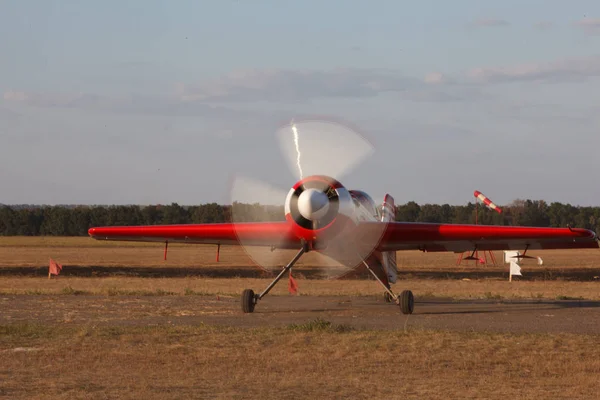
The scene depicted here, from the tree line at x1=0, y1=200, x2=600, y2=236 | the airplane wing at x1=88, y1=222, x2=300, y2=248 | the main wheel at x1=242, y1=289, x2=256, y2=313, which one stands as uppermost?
the tree line at x1=0, y1=200, x2=600, y2=236

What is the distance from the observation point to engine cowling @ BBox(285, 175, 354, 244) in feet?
60.5

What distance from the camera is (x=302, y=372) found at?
1183cm

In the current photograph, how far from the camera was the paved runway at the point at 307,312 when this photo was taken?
17.9m

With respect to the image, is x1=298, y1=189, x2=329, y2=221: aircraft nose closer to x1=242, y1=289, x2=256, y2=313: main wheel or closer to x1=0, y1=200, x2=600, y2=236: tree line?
x1=242, y1=289, x2=256, y2=313: main wheel

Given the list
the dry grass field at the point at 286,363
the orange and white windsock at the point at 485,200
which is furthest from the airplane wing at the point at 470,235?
the orange and white windsock at the point at 485,200

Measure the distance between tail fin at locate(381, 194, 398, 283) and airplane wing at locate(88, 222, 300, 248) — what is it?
3.29 metres

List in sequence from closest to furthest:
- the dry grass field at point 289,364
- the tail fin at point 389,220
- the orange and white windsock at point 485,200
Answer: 1. the dry grass field at point 289,364
2. the tail fin at point 389,220
3. the orange and white windsock at point 485,200

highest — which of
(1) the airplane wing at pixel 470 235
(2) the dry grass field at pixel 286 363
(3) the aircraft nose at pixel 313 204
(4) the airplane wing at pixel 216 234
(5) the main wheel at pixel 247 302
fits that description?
(3) the aircraft nose at pixel 313 204

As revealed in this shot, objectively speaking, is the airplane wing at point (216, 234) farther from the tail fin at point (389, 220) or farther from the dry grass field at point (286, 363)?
the dry grass field at point (286, 363)

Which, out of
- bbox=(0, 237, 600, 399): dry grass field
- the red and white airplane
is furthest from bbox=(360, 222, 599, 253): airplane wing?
bbox=(0, 237, 600, 399): dry grass field

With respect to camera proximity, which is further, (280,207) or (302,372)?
(280,207)

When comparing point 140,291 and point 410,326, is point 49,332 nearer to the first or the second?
point 410,326

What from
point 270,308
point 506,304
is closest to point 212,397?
point 270,308

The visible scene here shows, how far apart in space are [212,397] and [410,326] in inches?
324
